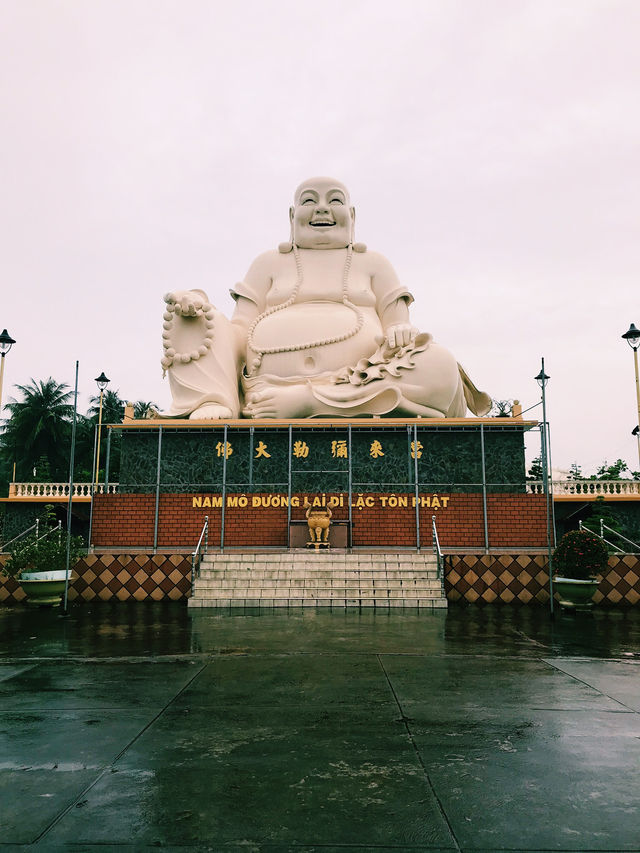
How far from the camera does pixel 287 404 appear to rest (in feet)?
36.1

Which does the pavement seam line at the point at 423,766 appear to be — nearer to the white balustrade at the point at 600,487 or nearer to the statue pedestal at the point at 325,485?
the statue pedestal at the point at 325,485

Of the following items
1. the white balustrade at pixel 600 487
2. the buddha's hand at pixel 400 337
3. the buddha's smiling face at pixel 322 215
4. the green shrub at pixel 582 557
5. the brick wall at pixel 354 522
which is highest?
the buddha's smiling face at pixel 322 215

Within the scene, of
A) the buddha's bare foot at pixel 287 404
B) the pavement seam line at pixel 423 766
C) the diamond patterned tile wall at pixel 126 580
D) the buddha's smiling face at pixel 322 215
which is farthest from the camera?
the buddha's smiling face at pixel 322 215

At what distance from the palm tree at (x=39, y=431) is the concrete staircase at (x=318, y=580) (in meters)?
22.6

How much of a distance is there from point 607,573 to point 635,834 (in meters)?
6.24

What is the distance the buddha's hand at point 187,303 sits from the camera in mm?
11148

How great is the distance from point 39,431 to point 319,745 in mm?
28073

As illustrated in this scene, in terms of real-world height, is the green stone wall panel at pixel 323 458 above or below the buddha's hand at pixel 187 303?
below

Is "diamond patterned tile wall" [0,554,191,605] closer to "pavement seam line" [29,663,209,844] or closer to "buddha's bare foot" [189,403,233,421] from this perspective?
"buddha's bare foot" [189,403,233,421]

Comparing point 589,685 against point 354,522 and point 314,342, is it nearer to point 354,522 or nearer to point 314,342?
point 354,522

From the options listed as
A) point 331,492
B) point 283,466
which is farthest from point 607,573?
point 283,466

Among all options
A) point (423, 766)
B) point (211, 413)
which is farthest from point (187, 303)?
point (423, 766)

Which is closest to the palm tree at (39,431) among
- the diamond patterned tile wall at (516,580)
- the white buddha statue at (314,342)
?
the white buddha statue at (314,342)

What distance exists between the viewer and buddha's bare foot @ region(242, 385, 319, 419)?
36.1 ft
